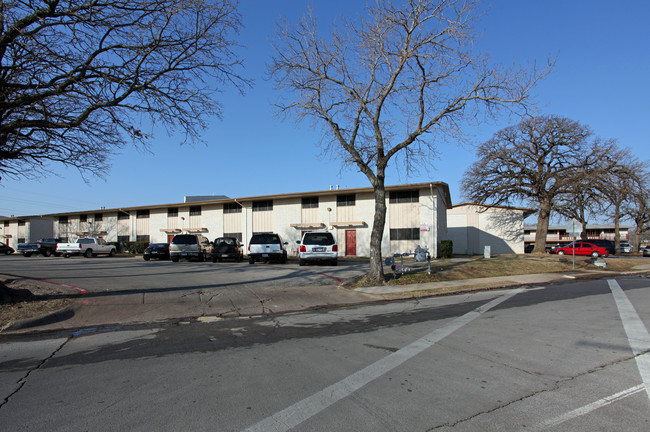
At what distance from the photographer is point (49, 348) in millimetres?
6027

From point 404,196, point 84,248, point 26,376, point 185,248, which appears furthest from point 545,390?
point 84,248

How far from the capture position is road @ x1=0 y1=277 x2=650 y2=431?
3.45m

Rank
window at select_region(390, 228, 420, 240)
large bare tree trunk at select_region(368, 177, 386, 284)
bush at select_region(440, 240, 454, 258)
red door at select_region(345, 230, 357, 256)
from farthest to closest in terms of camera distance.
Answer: red door at select_region(345, 230, 357, 256)
window at select_region(390, 228, 420, 240)
bush at select_region(440, 240, 454, 258)
large bare tree trunk at select_region(368, 177, 386, 284)

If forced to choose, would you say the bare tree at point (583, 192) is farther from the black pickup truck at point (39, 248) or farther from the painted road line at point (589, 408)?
the black pickup truck at point (39, 248)

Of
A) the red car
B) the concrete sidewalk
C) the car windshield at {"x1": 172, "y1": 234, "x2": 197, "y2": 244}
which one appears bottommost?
the red car

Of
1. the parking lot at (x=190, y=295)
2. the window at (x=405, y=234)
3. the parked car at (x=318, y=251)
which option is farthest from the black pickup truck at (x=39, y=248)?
the window at (x=405, y=234)

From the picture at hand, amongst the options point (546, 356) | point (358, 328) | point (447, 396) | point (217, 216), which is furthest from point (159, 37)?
point (217, 216)

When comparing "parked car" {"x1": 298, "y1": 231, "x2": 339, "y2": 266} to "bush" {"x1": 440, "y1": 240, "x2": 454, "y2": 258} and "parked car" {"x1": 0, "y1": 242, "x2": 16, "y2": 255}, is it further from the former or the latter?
"parked car" {"x1": 0, "y1": 242, "x2": 16, "y2": 255}

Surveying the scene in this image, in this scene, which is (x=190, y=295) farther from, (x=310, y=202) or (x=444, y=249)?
(x=310, y=202)

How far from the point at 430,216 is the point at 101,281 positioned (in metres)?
21.5

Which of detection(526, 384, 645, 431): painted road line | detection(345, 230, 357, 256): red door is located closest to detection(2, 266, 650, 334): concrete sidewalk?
detection(526, 384, 645, 431): painted road line

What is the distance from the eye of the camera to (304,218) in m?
31.9

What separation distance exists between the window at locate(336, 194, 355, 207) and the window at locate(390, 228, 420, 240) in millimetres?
4088

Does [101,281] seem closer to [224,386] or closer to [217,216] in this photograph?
[224,386]
